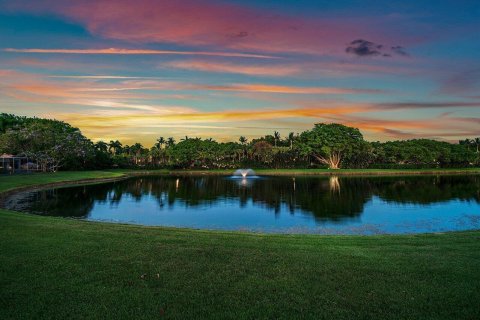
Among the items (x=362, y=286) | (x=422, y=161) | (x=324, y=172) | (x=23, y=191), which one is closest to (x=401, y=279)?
(x=362, y=286)

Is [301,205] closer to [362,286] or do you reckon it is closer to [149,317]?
[362,286]

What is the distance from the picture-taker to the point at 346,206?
107 feet

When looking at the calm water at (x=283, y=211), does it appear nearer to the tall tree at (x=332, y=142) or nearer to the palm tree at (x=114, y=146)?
the tall tree at (x=332, y=142)

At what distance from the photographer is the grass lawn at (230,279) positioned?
22.3 ft

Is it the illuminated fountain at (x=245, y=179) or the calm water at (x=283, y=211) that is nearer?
the calm water at (x=283, y=211)

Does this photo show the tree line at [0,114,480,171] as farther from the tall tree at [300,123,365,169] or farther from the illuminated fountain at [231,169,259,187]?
the illuminated fountain at [231,169,259,187]

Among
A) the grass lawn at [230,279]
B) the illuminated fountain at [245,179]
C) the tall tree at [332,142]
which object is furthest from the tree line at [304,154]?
the grass lawn at [230,279]

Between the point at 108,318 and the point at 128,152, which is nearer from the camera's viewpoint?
the point at 108,318

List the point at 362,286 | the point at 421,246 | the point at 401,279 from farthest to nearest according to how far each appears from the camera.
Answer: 1. the point at 421,246
2. the point at 401,279
3. the point at 362,286

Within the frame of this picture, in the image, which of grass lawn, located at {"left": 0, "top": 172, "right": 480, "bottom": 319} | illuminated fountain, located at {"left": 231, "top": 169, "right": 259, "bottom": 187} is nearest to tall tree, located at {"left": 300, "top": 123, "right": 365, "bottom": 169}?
illuminated fountain, located at {"left": 231, "top": 169, "right": 259, "bottom": 187}

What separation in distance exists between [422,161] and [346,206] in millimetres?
97580

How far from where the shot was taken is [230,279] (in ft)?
27.6

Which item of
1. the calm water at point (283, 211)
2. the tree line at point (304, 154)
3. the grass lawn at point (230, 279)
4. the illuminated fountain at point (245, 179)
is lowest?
the calm water at point (283, 211)

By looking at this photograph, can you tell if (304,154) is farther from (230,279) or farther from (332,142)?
(230,279)
